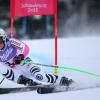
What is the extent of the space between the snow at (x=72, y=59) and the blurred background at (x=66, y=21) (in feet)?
0.11

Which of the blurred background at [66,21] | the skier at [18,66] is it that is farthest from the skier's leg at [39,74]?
the blurred background at [66,21]

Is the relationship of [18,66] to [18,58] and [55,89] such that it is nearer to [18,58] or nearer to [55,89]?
[18,58]

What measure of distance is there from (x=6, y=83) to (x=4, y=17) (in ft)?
0.94

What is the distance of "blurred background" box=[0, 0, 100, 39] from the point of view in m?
2.02

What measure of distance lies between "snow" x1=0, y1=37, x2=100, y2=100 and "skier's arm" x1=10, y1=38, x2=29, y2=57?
0.9 inches

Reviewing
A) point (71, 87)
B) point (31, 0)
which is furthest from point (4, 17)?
point (71, 87)

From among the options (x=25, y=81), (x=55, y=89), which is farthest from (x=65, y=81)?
(x=25, y=81)

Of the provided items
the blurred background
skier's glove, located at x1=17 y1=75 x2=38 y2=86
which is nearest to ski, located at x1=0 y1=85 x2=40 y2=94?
skier's glove, located at x1=17 y1=75 x2=38 y2=86

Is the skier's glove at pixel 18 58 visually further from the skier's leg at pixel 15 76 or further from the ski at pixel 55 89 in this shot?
the ski at pixel 55 89

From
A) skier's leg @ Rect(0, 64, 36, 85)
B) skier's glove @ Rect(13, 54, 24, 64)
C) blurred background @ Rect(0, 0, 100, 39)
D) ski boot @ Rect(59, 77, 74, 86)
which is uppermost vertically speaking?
blurred background @ Rect(0, 0, 100, 39)

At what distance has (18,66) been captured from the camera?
6.53 ft

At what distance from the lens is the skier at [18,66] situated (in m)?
1.96

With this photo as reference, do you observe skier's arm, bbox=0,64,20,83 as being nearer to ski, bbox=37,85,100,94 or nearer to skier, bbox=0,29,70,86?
skier, bbox=0,29,70,86

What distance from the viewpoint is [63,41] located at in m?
2.05
